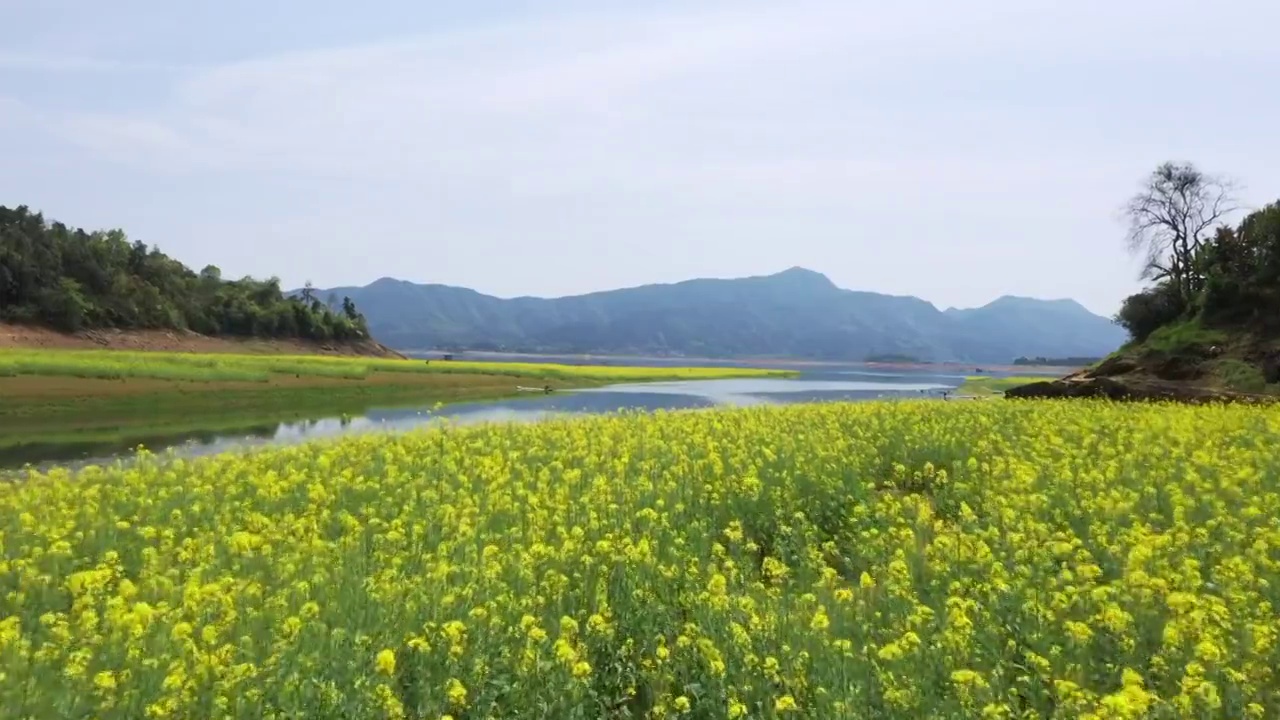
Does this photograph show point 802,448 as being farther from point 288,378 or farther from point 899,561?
point 288,378

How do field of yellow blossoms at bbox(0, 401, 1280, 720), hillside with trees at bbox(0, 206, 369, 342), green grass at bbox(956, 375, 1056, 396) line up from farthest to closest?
1. hillside with trees at bbox(0, 206, 369, 342)
2. green grass at bbox(956, 375, 1056, 396)
3. field of yellow blossoms at bbox(0, 401, 1280, 720)

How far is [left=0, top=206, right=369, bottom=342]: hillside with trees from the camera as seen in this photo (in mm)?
73125

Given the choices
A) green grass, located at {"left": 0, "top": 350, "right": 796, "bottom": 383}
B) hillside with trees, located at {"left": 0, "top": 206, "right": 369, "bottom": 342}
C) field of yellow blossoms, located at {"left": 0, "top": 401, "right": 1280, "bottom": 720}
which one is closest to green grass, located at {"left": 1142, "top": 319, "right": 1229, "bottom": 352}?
field of yellow blossoms, located at {"left": 0, "top": 401, "right": 1280, "bottom": 720}

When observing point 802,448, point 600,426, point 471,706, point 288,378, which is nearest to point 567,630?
point 471,706

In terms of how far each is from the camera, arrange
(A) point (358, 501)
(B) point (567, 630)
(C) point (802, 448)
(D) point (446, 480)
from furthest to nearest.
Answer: (C) point (802, 448) < (D) point (446, 480) < (A) point (358, 501) < (B) point (567, 630)

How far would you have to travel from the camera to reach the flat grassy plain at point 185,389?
35.3m

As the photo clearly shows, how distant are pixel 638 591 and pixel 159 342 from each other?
8419 cm

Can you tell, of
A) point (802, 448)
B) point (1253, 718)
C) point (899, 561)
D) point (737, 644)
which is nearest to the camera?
point (1253, 718)

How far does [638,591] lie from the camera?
7.29 metres

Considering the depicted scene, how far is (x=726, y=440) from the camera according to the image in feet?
57.0

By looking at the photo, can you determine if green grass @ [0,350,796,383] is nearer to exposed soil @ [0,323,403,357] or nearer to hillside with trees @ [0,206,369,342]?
exposed soil @ [0,323,403,357]

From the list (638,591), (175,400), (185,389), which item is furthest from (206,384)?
(638,591)

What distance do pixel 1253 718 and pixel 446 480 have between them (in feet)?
33.2

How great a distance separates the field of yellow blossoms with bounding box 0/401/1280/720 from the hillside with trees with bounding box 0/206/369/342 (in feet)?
242
